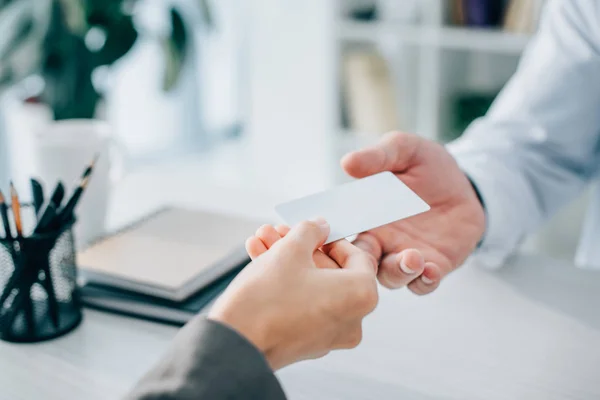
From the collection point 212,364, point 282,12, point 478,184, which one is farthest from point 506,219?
point 282,12

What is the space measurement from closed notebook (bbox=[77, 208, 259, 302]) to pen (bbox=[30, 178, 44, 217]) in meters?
0.13

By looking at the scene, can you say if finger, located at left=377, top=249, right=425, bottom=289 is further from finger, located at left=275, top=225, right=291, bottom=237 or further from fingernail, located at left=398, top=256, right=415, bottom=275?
finger, located at left=275, top=225, right=291, bottom=237

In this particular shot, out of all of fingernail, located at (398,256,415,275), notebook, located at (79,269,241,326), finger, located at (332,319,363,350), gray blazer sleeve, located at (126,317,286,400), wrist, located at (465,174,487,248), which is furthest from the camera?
wrist, located at (465,174,487,248)

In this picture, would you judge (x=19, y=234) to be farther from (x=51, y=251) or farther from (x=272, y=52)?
(x=272, y=52)

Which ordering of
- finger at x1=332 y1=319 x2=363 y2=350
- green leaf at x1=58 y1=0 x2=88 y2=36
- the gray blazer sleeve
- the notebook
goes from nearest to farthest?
the gray blazer sleeve
finger at x1=332 y1=319 x2=363 y2=350
the notebook
green leaf at x1=58 y1=0 x2=88 y2=36

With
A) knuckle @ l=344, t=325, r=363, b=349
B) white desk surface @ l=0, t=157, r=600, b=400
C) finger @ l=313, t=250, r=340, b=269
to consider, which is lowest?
white desk surface @ l=0, t=157, r=600, b=400

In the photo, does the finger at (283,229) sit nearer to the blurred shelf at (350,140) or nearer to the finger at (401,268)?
the finger at (401,268)

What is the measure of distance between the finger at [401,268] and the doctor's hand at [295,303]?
86 millimetres

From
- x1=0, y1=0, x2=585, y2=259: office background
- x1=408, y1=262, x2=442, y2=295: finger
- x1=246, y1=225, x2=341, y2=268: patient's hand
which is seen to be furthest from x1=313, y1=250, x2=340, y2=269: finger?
x1=0, y1=0, x2=585, y2=259: office background

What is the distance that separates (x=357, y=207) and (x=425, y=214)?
0.20 metres

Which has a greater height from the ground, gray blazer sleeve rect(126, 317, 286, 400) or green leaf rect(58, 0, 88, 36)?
green leaf rect(58, 0, 88, 36)

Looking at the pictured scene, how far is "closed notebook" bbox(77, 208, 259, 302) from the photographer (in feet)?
2.72

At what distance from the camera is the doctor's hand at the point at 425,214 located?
77 cm

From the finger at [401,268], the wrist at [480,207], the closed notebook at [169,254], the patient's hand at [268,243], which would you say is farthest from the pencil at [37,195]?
the wrist at [480,207]
